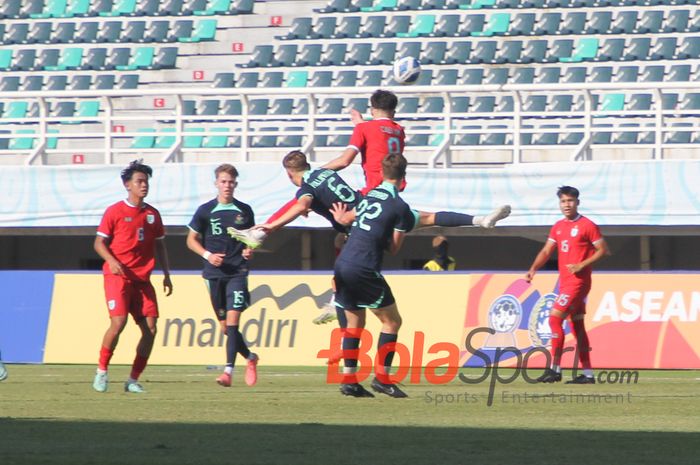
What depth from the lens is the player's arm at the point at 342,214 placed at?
10.9 meters

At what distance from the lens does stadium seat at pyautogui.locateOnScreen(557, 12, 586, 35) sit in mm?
26578

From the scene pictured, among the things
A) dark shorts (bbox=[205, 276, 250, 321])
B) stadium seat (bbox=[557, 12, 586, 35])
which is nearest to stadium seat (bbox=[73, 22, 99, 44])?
stadium seat (bbox=[557, 12, 586, 35])

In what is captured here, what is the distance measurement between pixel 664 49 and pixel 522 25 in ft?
9.77

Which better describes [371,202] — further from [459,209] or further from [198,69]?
[198,69]

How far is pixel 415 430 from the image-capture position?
27.6 feet

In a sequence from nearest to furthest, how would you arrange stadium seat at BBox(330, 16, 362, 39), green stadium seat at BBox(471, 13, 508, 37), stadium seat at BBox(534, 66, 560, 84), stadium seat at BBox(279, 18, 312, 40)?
stadium seat at BBox(534, 66, 560, 84)
green stadium seat at BBox(471, 13, 508, 37)
stadium seat at BBox(330, 16, 362, 39)
stadium seat at BBox(279, 18, 312, 40)

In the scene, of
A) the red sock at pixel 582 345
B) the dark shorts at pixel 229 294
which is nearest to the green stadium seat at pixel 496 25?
the red sock at pixel 582 345

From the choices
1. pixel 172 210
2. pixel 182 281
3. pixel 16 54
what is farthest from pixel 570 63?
pixel 16 54

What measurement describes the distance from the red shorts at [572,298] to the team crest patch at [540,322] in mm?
3433

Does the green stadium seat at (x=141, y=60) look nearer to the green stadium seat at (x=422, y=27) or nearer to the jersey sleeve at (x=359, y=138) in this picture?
the green stadium seat at (x=422, y=27)

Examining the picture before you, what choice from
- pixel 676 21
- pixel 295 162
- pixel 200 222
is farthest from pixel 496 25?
pixel 295 162

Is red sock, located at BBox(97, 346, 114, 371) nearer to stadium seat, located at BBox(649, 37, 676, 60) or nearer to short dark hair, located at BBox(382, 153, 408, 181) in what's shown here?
short dark hair, located at BBox(382, 153, 408, 181)

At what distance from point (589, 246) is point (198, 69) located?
15.9m

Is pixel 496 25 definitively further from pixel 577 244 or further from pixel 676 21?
pixel 577 244
